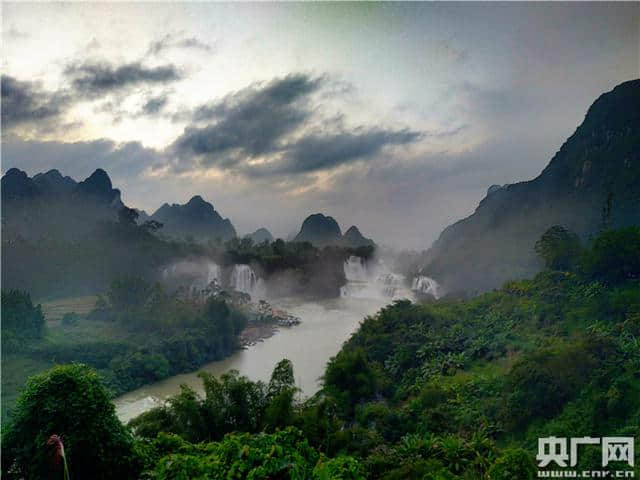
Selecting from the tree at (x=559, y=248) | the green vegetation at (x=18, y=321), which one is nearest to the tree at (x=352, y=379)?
the tree at (x=559, y=248)

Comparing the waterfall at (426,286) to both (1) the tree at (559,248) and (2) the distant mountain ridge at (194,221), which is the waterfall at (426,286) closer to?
(1) the tree at (559,248)

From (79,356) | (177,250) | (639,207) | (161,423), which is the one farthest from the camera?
(177,250)

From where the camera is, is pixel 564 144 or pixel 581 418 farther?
pixel 564 144

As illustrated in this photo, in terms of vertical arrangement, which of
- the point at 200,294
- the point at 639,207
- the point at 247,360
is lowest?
the point at 247,360

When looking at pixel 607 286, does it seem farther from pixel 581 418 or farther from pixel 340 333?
pixel 340 333

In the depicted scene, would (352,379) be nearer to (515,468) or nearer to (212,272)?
(515,468)

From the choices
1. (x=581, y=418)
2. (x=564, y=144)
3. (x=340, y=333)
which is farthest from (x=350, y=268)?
(x=581, y=418)

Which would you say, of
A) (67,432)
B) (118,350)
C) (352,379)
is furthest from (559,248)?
(118,350)
